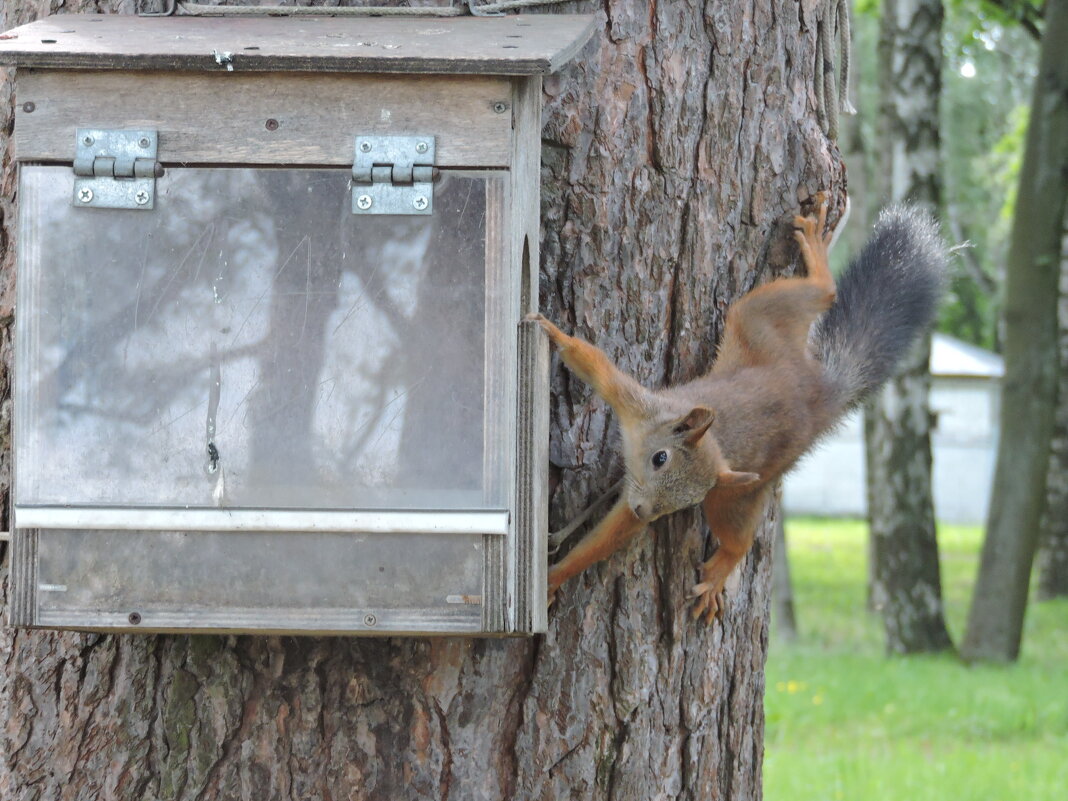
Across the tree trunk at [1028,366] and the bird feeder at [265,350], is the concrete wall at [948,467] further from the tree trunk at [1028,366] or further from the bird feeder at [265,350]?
the bird feeder at [265,350]

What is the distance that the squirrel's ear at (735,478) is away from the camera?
2.57 meters

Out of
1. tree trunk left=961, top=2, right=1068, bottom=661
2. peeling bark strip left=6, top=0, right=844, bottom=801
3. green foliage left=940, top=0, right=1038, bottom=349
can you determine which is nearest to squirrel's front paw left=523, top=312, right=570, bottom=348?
peeling bark strip left=6, top=0, right=844, bottom=801

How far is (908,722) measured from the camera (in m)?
6.97

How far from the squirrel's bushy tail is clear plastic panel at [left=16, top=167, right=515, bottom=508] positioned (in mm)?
1138

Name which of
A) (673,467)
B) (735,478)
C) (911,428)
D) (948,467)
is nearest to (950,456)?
(948,467)

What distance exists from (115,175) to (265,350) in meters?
0.36

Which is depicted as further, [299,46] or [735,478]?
[735,478]

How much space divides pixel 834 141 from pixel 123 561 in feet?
5.35

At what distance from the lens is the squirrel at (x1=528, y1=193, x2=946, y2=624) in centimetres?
246

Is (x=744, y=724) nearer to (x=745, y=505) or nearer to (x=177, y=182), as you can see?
(x=745, y=505)

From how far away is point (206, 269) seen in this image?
2.14m

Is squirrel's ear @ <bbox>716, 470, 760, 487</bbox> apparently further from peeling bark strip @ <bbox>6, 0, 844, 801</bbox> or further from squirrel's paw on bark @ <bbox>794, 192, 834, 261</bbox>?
squirrel's paw on bark @ <bbox>794, 192, 834, 261</bbox>

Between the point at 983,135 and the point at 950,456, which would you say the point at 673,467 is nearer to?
the point at 950,456

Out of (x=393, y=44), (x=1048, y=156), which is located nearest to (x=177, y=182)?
(x=393, y=44)
